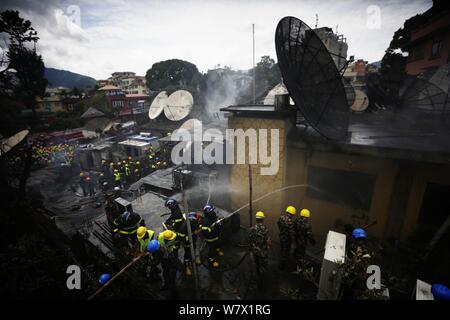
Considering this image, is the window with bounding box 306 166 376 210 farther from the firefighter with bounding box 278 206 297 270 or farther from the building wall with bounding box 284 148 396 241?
the firefighter with bounding box 278 206 297 270

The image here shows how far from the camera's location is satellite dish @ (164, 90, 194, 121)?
25484mm

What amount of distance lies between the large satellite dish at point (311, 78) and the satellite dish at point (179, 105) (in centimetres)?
1914

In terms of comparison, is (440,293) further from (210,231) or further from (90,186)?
(90,186)

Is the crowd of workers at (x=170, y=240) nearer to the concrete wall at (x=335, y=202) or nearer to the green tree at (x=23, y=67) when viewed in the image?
the concrete wall at (x=335, y=202)

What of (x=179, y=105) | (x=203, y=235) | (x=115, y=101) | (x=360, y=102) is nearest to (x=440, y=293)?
(x=203, y=235)

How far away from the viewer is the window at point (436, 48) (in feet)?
70.1

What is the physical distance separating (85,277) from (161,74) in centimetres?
6825

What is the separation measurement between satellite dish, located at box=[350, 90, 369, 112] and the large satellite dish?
9.54m

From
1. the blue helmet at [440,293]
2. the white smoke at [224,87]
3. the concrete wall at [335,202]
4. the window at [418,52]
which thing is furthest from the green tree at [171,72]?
the blue helmet at [440,293]

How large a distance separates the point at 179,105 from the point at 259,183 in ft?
63.2

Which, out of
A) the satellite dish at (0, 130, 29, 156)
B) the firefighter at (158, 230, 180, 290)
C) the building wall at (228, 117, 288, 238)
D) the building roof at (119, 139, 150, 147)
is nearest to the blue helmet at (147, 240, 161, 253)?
the firefighter at (158, 230, 180, 290)

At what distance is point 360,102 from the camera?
16.4 meters
